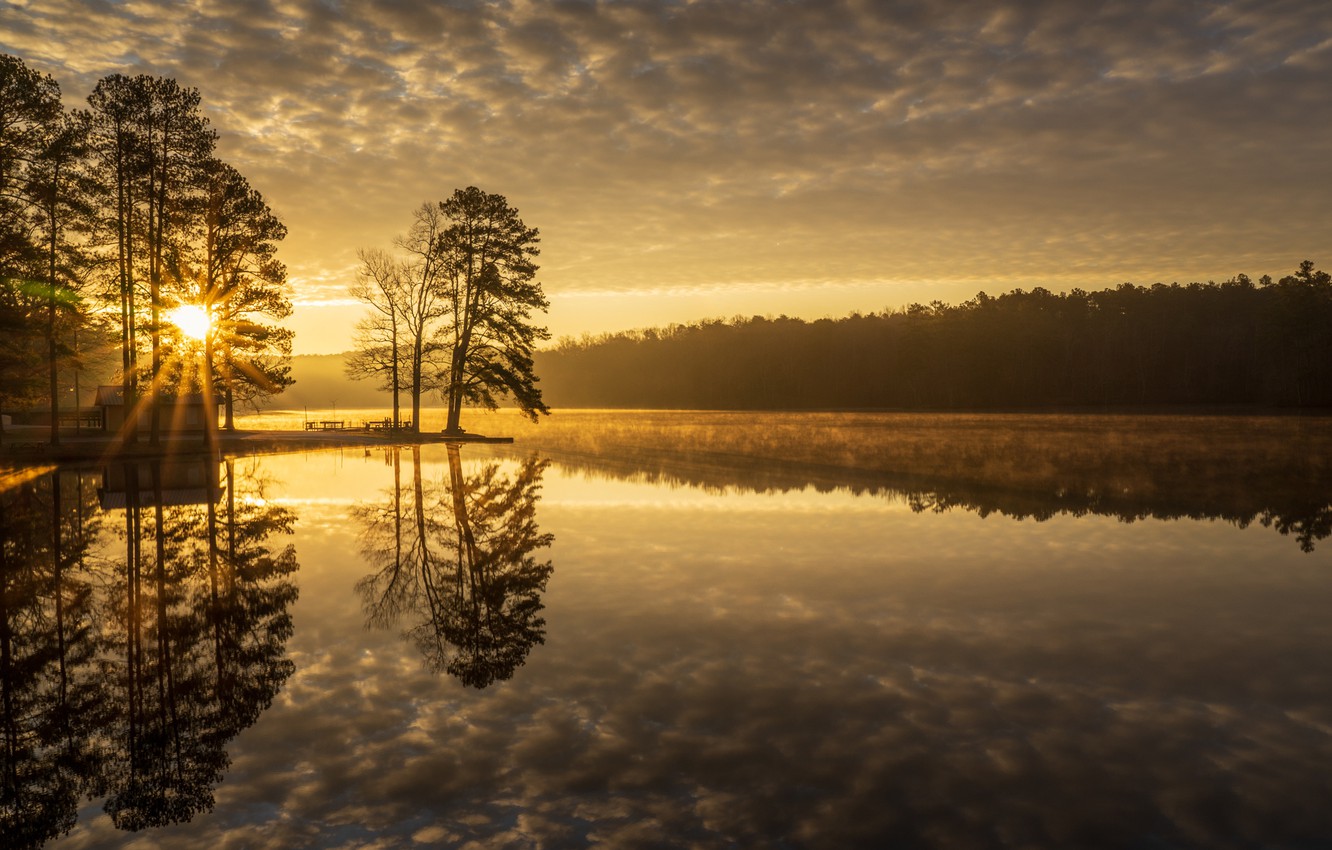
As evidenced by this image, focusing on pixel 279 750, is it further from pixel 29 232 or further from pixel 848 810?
pixel 29 232

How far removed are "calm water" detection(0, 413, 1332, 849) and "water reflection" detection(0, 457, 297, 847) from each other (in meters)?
0.04

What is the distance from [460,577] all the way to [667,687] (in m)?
5.61

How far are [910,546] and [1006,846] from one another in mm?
10359

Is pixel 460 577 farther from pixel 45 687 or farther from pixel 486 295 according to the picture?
pixel 486 295

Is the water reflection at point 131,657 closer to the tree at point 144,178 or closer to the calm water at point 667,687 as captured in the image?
the calm water at point 667,687

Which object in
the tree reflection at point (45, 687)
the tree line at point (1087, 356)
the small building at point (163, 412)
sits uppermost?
the tree line at point (1087, 356)

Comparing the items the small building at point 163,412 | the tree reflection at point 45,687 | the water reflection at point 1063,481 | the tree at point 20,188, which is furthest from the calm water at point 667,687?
the small building at point 163,412

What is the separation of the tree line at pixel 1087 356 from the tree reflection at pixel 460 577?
11340 centimetres

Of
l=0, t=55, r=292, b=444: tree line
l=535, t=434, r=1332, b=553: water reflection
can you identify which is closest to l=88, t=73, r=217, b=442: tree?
l=0, t=55, r=292, b=444: tree line

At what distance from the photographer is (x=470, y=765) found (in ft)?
19.2

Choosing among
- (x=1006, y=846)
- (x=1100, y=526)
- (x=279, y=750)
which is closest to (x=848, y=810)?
(x=1006, y=846)

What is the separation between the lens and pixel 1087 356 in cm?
13212

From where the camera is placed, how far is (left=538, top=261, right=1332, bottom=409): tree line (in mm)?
101062

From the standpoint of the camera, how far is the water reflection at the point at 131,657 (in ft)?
18.4
